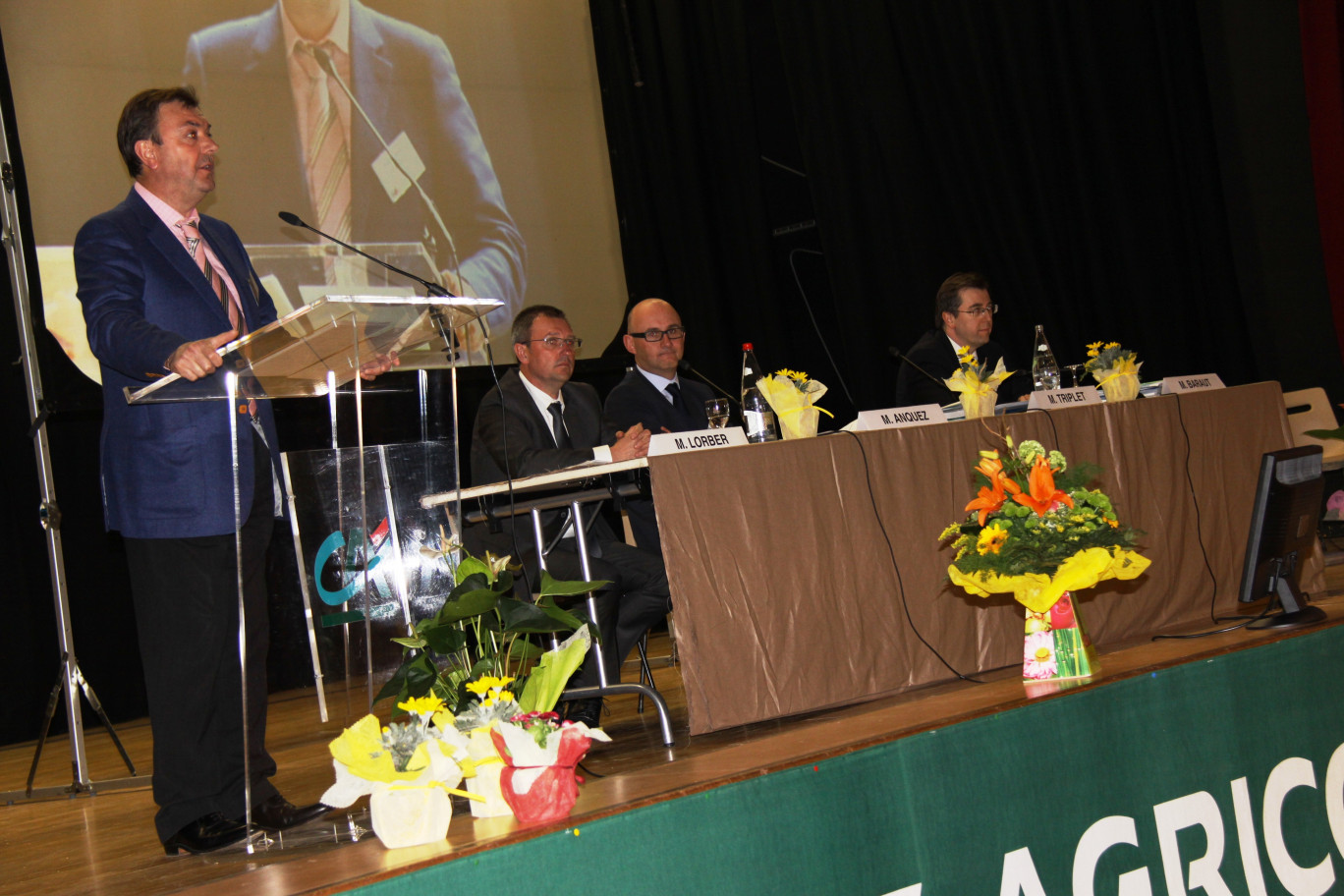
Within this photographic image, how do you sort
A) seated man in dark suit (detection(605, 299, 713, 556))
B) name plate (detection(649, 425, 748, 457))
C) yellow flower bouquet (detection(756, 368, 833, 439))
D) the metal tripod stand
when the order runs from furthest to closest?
seated man in dark suit (detection(605, 299, 713, 556))
the metal tripod stand
yellow flower bouquet (detection(756, 368, 833, 439))
name plate (detection(649, 425, 748, 457))

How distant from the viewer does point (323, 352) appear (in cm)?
183

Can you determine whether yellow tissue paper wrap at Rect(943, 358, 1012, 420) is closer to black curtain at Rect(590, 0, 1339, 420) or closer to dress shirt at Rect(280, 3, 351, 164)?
black curtain at Rect(590, 0, 1339, 420)

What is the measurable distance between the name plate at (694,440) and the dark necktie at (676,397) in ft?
2.66

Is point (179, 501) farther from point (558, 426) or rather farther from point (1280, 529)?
point (1280, 529)

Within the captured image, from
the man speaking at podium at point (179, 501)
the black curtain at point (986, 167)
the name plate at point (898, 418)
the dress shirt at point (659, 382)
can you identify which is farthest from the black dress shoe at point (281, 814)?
the black curtain at point (986, 167)

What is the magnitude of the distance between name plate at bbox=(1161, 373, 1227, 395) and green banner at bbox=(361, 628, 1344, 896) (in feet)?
5.38

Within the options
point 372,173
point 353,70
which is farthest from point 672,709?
point 353,70

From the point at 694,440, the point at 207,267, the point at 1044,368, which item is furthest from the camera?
the point at 1044,368

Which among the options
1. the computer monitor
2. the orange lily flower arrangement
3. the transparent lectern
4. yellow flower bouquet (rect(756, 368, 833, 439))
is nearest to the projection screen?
yellow flower bouquet (rect(756, 368, 833, 439))

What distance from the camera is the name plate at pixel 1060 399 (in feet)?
10.2

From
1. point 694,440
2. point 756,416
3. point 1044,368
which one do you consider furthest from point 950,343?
point 694,440

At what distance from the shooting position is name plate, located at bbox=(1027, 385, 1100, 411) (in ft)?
10.2

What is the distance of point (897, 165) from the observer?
5469mm

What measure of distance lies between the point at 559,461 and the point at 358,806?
1054 mm
